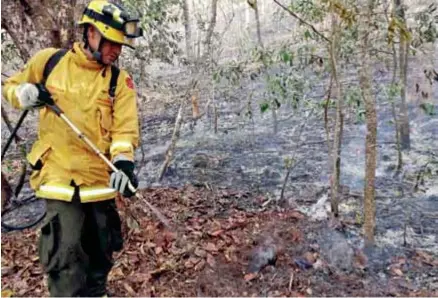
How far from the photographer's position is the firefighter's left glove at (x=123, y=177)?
321 centimetres

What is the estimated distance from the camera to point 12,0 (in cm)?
446

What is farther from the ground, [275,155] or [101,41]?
[101,41]

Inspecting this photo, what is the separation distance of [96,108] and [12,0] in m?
1.71

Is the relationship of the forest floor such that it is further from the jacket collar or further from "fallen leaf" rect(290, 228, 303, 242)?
Answer: the jacket collar

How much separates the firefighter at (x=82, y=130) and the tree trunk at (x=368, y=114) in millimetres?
2551

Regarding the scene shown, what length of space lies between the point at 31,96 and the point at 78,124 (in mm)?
326

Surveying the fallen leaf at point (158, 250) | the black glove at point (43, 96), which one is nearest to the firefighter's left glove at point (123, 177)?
the black glove at point (43, 96)

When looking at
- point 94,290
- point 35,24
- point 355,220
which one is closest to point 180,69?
point 355,220

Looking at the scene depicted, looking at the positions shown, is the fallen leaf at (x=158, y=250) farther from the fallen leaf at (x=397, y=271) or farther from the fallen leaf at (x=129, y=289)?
the fallen leaf at (x=397, y=271)

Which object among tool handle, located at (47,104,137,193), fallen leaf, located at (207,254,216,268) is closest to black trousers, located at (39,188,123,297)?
tool handle, located at (47,104,137,193)

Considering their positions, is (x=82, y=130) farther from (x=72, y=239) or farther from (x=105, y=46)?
(x=72, y=239)

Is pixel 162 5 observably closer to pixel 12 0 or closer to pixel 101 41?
→ pixel 12 0

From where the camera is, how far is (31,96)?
3.14 m

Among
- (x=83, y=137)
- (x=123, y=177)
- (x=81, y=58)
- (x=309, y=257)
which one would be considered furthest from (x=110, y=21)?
(x=309, y=257)
